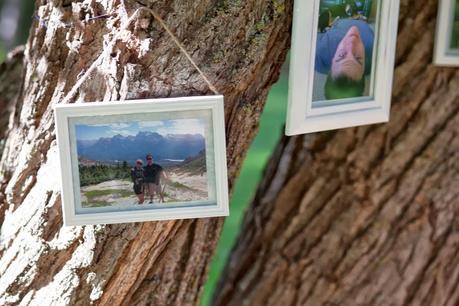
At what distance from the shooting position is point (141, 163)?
1.12m

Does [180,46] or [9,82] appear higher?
[180,46]

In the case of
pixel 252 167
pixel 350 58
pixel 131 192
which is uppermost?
pixel 350 58

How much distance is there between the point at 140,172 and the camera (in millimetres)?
1129

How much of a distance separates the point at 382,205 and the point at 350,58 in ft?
1.66

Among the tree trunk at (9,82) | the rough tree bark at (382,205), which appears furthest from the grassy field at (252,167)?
the tree trunk at (9,82)

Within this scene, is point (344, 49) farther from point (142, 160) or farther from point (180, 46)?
point (142, 160)

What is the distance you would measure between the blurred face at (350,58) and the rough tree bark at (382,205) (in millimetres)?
355

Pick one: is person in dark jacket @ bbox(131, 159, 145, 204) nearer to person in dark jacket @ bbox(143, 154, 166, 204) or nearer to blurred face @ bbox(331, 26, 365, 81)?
person in dark jacket @ bbox(143, 154, 166, 204)

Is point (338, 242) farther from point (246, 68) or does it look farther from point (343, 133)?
point (246, 68)

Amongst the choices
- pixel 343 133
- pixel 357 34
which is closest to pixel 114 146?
pixel 357 34

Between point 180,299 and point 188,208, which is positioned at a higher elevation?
point 188,208

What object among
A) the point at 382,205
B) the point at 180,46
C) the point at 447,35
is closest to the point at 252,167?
the point at 382,205

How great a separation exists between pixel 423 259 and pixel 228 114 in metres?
0.73

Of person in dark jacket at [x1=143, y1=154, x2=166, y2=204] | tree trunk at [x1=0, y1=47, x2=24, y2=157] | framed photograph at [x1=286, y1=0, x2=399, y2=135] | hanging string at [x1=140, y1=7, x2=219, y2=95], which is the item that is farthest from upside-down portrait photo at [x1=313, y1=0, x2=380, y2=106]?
tree trunk at [x1=0, y1=47, x2=24, y2=157]
